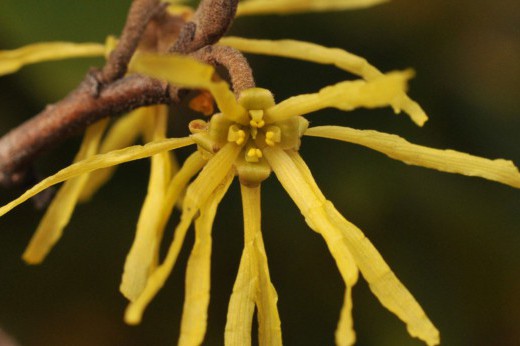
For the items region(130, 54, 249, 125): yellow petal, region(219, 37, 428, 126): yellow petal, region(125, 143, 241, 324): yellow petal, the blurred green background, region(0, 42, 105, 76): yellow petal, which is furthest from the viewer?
the blurred green background

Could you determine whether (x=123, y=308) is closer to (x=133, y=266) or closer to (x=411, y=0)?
(x=133, y=266)

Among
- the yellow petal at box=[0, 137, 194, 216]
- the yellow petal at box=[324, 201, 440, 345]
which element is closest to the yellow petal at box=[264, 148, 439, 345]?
the yellow petal at box=[324, 201, 440, 345]

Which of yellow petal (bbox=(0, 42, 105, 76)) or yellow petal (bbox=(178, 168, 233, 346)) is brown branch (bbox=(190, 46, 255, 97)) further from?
yellow petal (bbox=(0, 42, 105, 76))

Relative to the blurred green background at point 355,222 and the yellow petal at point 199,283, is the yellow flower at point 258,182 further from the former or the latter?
the blurred green background at point 355,222

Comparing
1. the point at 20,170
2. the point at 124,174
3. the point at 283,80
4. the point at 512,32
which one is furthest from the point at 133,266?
the point at 512,32

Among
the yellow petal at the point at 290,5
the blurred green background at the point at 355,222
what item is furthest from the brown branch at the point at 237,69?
the blurred green background at the point at 355,222

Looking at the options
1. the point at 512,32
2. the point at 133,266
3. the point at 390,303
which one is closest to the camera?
the point at 390,303

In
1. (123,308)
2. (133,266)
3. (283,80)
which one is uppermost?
(283,80)

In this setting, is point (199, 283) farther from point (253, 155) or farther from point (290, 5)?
point (290, 5)
